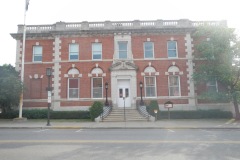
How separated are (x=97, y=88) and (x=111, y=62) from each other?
3.38 meters

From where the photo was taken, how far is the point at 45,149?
8.68 m

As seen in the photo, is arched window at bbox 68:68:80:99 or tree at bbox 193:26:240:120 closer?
tree at bbox 193:26:240:120

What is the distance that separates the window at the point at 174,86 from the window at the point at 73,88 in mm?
10502

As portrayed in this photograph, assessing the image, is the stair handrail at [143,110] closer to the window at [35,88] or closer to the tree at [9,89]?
the window at [35,88]

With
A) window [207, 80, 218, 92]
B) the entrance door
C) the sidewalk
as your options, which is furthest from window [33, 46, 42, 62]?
window [207, 80, 218, 92]

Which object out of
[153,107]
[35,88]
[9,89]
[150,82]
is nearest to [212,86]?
[150,82]

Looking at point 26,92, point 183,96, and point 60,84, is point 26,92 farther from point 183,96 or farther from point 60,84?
point 183,96

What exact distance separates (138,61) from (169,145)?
18.6m

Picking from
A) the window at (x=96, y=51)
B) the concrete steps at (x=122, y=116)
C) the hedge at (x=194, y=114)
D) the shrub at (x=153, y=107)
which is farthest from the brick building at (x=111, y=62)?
the shrub at (x=153, y=107)

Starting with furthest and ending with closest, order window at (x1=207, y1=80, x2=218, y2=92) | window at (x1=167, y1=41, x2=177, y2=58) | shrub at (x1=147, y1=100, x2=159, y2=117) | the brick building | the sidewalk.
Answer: window at (x1=167, y1=41, x2=177, y2=58) → window at (x1=207, y1=80, x2=218, y2=92) → the brick building → shrub at (x1=147, y1=100, x2=159, y2=117) → the sidewalk

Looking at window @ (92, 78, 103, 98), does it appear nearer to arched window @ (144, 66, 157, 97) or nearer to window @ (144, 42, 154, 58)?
arched window @ (144, 66, 157, 97)

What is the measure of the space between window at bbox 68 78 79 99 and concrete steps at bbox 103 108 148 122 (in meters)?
5.13

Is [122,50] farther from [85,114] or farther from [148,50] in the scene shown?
[85,114]

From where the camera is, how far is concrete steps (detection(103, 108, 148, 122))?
22703 millimetres
